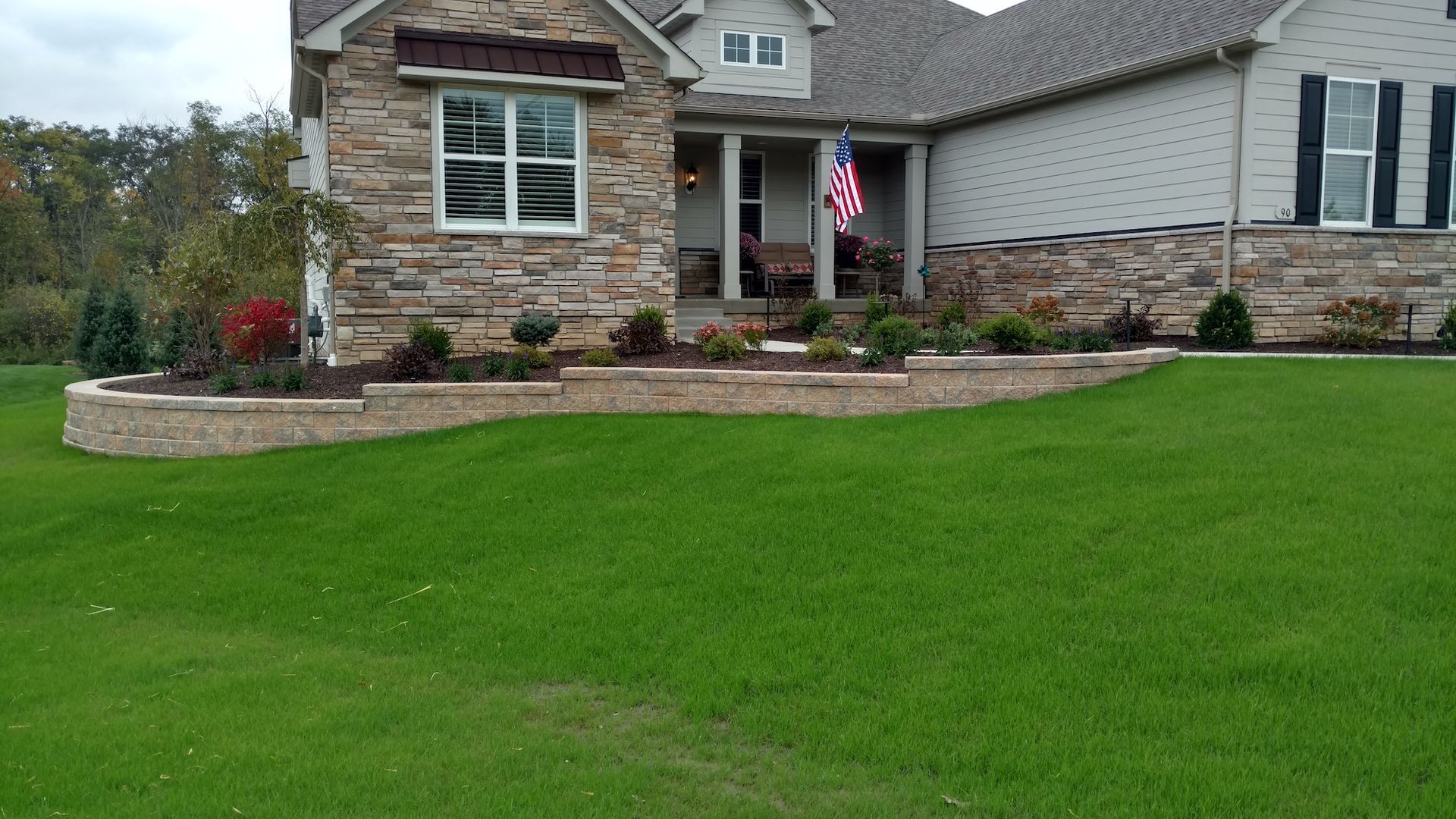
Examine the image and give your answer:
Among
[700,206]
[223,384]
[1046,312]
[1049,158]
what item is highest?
[1049,158]

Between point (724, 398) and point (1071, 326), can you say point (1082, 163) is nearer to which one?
point (1071, 326)

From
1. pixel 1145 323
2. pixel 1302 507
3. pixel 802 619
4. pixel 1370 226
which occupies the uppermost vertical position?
pixel 1370 226

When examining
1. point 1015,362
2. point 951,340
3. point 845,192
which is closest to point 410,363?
point 951,340

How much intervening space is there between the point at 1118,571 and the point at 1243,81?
10.1 meters

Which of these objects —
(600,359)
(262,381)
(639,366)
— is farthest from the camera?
(639,366)

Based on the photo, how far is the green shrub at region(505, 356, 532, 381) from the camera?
10.5m

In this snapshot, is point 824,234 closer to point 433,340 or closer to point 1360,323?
point 1360,323

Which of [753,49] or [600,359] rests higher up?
[753,49]

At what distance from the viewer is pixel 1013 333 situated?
1043 cm

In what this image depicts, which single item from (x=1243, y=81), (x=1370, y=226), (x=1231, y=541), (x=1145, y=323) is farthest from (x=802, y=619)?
(x=1370, y=226)

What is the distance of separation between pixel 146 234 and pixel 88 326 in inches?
917

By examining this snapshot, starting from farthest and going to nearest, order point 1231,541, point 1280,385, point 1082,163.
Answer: point 1082,163 < point 1280,385 < point 1231,541

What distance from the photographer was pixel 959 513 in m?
6.26

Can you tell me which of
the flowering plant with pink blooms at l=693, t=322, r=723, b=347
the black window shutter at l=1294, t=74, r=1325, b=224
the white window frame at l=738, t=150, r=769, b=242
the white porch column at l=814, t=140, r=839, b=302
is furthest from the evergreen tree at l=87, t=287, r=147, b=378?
the black window shutter at l=1294, t=74, r=1325, b=224
